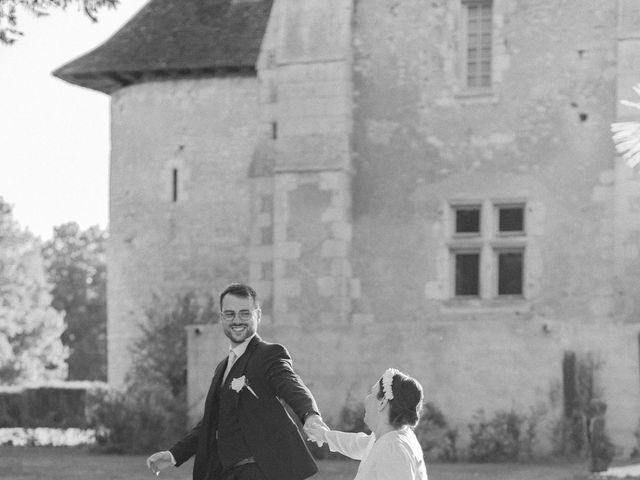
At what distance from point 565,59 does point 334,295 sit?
476cm

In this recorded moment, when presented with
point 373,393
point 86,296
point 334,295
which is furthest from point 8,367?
point 373,393

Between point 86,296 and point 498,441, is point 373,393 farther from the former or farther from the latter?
point 86,296

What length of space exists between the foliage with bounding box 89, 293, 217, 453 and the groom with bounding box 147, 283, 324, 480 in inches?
514

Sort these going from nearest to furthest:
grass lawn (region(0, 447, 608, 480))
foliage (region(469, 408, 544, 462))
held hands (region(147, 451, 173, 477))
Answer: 1. held hands (region(147, 451, 173, 477))
2. grass lawn (region(0, 447, 608, 480))
3. foliage (region(469, 408, 544, 462))

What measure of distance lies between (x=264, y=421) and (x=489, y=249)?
15.6 meters

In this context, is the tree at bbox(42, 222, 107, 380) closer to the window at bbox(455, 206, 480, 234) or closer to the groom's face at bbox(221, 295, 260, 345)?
the window at bbox(455, 206, 480, 234)

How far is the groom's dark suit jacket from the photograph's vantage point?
8.16 m

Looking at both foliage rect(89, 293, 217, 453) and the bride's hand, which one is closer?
the bride's hand

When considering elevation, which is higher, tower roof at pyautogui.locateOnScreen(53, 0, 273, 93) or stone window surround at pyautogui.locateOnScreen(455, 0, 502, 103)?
tower roof at pyautogui.locateOnScreen(53, 0, 273, 93)

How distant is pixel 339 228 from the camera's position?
23.5m

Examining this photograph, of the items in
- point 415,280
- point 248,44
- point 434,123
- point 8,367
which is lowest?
point 8,367

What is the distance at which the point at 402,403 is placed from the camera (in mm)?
7109

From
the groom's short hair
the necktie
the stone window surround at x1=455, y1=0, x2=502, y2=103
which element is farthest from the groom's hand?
the stone window surround at x1=455, y1=0, x2=502, y2=103

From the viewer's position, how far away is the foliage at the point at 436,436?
19938mm
